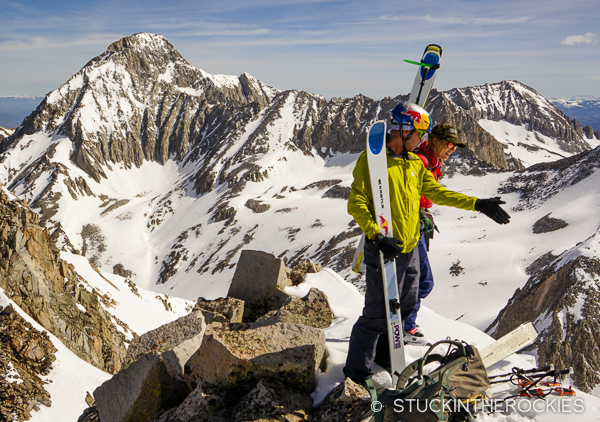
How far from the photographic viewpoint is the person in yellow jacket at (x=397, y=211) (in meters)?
5.38

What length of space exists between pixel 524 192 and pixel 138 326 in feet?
251

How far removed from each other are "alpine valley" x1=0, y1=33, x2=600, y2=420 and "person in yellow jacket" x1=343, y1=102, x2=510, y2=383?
0.89 meters

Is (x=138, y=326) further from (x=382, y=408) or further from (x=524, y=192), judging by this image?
(x=524, y=192)

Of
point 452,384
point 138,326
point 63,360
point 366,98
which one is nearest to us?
point 452,384

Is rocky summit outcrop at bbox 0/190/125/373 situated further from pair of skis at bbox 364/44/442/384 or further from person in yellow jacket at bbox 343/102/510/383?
pair of skis at bbox 364/44/442/384

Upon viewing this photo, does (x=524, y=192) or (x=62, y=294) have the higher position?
(x=524, y=192)

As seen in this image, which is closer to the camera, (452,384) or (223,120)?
(452,384)

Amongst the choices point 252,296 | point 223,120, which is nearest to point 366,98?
point 223,120

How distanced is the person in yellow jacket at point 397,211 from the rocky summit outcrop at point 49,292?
23.1 meters

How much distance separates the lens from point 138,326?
2983 centimetres

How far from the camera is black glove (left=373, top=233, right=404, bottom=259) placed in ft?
16.0

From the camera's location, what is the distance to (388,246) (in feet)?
16.0

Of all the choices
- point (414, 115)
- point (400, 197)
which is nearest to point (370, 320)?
point (400, 197)

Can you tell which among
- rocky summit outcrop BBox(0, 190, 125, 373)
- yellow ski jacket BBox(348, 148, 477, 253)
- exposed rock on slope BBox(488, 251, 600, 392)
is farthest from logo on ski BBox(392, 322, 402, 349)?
rocky summit outcrop BBox(0, 190, 125, 373)
